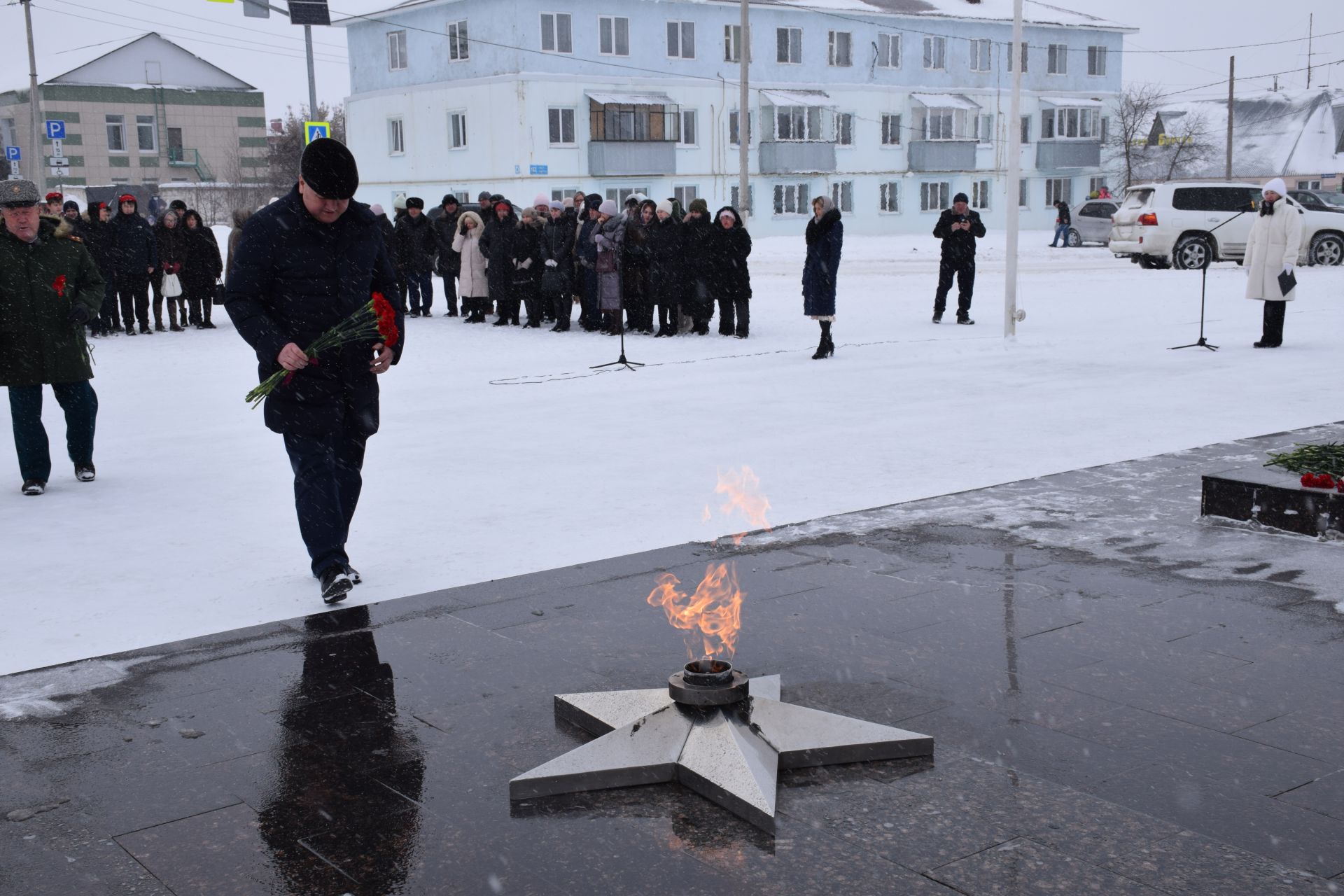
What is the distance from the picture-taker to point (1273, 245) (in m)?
13.4

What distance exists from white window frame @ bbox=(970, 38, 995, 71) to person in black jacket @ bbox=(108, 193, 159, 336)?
4100 centimetres

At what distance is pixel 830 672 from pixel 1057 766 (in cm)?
100

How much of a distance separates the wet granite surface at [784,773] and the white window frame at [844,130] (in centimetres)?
4534

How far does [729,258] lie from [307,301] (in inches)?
427

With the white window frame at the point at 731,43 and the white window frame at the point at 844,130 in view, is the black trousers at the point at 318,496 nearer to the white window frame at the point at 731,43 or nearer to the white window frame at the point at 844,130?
the white window frame at the point at 731,43

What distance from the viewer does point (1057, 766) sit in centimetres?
358

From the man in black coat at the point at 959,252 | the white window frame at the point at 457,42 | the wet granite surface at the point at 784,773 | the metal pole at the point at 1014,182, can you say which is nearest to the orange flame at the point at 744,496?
the wet granite surface at the point at 784,773

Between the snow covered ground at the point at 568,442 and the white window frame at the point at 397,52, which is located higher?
the white window frame at the point at 397,52

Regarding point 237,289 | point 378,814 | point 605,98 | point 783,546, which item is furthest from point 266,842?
point 605,98

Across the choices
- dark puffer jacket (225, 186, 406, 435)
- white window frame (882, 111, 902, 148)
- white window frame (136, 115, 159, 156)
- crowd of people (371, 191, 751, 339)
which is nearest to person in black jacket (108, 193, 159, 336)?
crowd of people (371, 191, 751, 339)

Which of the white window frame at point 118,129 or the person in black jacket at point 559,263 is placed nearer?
the person in black jacket at point 559,263

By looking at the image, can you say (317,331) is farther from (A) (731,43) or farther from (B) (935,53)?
(B) (935,53)

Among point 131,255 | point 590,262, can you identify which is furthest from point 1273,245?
point 131,255

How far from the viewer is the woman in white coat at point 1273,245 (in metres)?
13.4
